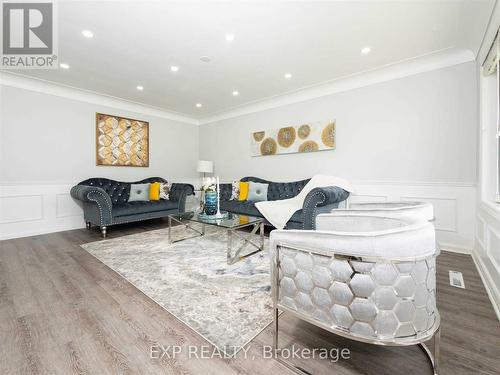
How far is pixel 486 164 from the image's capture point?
234 cm

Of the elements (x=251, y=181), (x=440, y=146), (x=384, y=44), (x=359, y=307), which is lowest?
(x=359, y=307)

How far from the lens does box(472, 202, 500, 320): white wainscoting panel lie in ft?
5.63

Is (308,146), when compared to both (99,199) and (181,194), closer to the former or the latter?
(181,194)

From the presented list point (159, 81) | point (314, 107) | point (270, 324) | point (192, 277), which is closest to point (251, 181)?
point (314, 107)

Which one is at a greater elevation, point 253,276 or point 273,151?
point 273,151

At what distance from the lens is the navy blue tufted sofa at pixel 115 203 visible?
3461mm

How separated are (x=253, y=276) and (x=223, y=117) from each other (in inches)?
163

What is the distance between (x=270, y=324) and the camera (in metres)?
1.45

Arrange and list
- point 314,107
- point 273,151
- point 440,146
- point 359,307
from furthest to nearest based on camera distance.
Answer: point 273,151 < point 314,107 < point 440,146 < point 359,307

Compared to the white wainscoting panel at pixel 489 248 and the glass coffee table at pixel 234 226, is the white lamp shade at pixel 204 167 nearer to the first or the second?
the glass coffee table at pixel 234 226

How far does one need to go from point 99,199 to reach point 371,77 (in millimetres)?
4417

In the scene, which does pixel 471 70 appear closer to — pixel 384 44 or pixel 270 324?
pixel 384 44

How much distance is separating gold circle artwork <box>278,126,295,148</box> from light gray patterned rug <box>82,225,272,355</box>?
2.10 meters

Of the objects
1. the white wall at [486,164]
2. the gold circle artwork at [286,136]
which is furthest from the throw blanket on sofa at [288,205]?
the white wall at [486,164]
